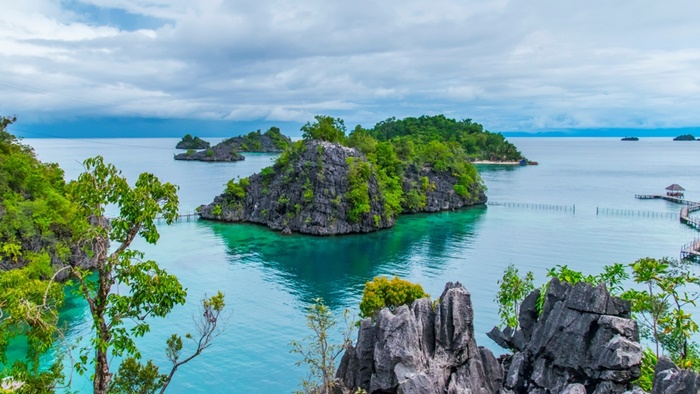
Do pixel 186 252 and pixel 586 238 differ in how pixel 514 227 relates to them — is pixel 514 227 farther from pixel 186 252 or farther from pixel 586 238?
pixel 186 252

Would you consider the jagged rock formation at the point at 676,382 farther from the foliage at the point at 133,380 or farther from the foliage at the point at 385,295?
the foliage at the point at 385,295

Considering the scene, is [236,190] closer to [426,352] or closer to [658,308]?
[426,352]

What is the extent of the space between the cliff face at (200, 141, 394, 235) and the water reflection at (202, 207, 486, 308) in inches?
84.2

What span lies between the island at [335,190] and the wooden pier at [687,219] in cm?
3377

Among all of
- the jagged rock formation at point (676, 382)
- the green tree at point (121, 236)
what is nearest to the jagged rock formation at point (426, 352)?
the jagged rock formation at point (676, 382)

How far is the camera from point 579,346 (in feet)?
69.5

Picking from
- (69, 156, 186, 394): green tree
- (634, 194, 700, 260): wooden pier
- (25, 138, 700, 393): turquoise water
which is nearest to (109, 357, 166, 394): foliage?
(69, 156, 186, 394): green tree

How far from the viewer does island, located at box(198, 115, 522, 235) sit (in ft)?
237

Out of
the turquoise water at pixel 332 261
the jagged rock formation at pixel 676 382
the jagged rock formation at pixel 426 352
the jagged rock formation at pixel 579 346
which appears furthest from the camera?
the turquoise water at pixel 332 261

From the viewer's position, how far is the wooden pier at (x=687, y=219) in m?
58.1

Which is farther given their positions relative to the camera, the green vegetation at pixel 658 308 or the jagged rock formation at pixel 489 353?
the green vegetation at pixel 658 308

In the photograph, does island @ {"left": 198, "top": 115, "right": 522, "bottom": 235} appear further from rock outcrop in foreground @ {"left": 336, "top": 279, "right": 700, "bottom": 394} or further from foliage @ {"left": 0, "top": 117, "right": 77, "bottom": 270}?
rock outcrop in foreground @ {"left": 336, "top": 279, "right": 700, "bottom": 394}

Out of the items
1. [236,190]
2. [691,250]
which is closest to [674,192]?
[691,250]

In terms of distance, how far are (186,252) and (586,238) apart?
50.9 metres
